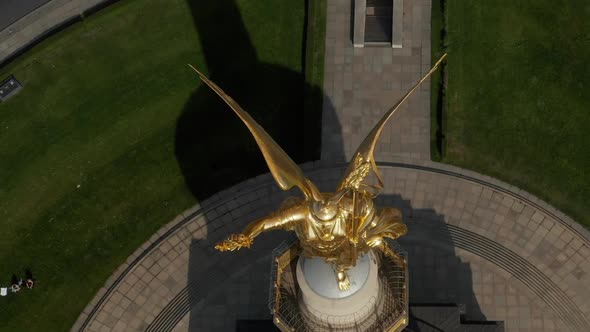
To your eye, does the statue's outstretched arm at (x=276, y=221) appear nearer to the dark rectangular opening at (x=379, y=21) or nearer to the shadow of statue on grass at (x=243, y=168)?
the shadow of statue on grass at (x=243, y=168)

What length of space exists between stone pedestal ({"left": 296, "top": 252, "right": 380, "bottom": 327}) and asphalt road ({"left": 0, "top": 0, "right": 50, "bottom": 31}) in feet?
120

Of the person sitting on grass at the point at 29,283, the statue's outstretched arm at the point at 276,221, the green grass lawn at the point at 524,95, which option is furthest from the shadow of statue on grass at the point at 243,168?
the statue's outstretched arm at the point at 276,221

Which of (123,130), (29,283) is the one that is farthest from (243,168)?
(29,283)

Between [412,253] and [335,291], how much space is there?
17.8 meters

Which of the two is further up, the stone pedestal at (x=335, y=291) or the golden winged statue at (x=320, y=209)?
the golden winged statue at (x=320, y=209)

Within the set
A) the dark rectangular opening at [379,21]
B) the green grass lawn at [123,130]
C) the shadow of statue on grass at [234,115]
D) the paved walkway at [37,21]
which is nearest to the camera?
the green grass lawn at [123,130]

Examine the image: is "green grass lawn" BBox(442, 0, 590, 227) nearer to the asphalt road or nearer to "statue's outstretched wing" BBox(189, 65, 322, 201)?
"statue's outstretched wing" BBox(189, 65, 322, 201)

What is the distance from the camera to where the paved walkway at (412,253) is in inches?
1721

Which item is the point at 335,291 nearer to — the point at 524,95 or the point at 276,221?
the point at 276,221

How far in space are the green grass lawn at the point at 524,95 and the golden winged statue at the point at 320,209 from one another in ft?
78.3

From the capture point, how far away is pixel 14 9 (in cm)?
5403

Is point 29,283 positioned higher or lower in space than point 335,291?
lower

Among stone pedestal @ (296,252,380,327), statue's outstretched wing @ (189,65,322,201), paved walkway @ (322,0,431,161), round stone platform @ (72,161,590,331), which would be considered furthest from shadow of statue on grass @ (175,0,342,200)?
statue's outstretched wing @ (189,65,322,201)

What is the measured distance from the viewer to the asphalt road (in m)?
53.8
